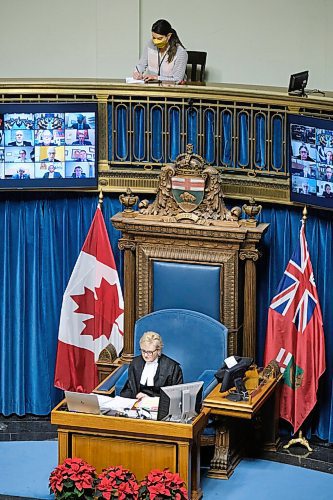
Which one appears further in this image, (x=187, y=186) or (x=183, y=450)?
(x=187, y=186)

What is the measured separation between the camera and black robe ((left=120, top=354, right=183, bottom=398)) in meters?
14.6

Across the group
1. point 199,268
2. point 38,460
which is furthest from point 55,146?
point 38,460

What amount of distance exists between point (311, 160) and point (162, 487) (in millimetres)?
3043

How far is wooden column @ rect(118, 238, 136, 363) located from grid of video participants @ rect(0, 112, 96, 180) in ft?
2.46

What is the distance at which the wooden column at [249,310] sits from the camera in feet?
50.1

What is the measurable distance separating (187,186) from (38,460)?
2564mm

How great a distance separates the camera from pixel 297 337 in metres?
15.3

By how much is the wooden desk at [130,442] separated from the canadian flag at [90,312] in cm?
196

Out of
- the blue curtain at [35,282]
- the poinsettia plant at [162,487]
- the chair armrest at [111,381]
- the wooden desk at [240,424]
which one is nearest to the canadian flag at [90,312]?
the blue curtain at [35,282]

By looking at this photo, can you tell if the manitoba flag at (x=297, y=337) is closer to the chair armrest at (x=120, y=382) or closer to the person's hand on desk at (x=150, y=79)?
the chair armrest at (x=120, y=382)

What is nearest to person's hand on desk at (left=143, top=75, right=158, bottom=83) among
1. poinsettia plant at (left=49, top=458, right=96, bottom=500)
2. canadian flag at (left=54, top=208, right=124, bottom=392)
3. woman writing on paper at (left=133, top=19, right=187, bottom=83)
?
woman writing on paper at (left=133, top=19, right=187, bottom=83)

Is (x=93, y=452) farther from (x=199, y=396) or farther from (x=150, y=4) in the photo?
(x=150, y=4)

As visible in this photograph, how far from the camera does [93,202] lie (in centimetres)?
1609

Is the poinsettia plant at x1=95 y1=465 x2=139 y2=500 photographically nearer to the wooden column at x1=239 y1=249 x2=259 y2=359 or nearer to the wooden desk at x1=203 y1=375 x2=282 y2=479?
the wooden desk at x1=203 y1=375 x2=282 y2=479
